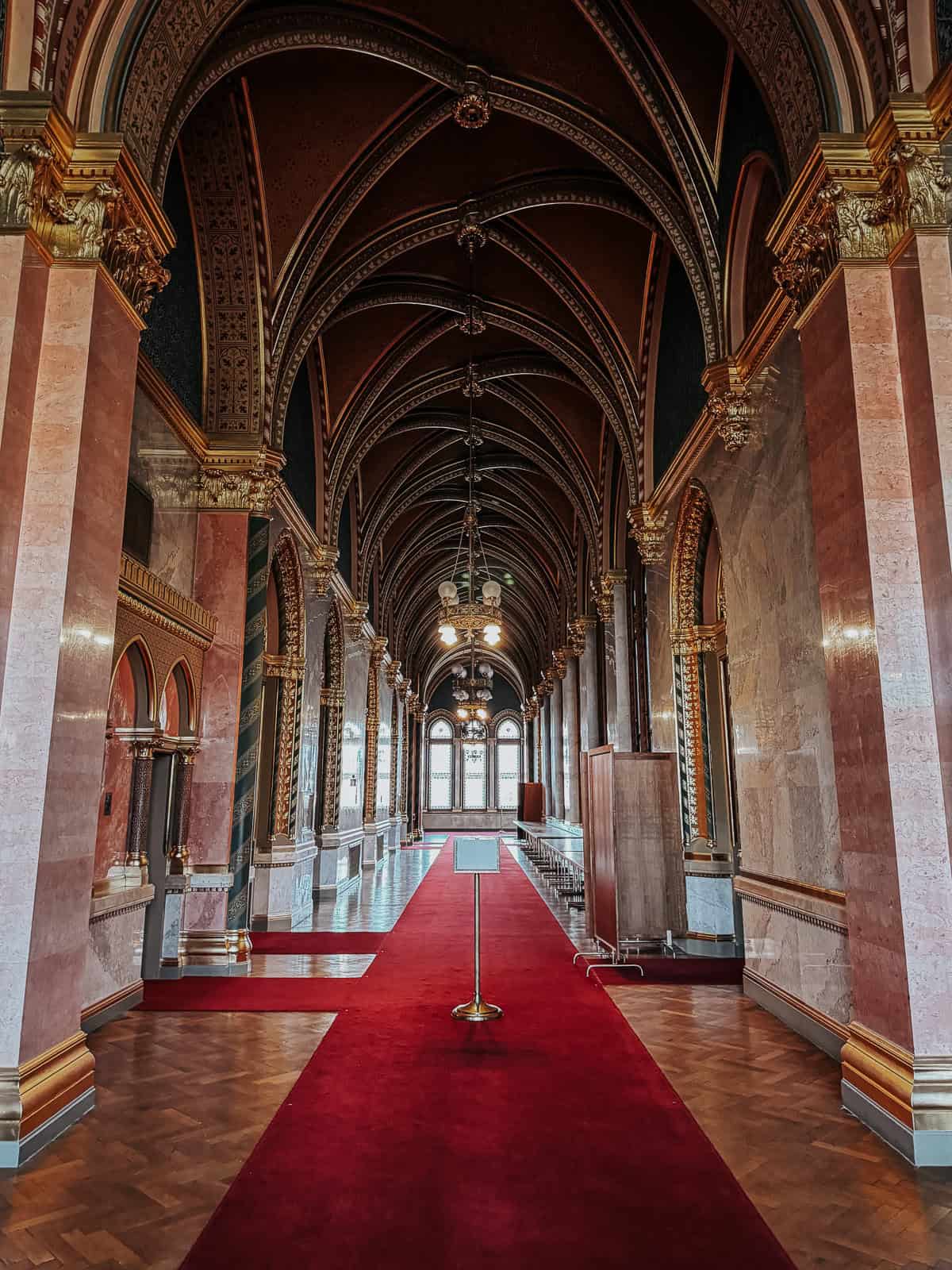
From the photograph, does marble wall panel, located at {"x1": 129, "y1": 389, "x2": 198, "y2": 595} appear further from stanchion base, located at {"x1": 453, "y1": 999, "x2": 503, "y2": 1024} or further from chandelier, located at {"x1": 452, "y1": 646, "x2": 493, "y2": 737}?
chandelier, located at {"x1": 452, "y1": 646, "x2": 493, "y2": 737}

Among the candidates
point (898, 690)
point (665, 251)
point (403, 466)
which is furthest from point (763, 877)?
point (403, 466)

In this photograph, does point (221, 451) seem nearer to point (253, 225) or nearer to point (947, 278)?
point (253, 225)

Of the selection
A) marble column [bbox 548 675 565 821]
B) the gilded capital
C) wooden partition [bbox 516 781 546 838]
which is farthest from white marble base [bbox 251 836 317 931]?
wooden partition [bbox 516 781 546 838]

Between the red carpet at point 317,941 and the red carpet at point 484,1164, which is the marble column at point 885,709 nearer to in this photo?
the red carpet at point 484,1164

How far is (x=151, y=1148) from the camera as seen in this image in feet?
11.0

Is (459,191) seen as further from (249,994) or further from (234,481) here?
(249,994)

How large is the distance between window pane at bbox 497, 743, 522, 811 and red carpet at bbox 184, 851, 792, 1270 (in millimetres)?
32240

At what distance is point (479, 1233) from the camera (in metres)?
2.69

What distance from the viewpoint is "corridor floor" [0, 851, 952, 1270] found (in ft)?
8.67

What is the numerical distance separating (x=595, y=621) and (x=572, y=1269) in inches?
466

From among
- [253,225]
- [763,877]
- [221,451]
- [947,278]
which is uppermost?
[253,225]

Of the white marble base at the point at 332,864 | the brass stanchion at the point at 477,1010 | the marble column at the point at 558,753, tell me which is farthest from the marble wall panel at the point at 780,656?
the marble column at the point at 558,753

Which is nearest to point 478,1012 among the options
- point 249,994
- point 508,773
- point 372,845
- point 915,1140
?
point 249,994

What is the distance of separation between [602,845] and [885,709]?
412 centimetres
